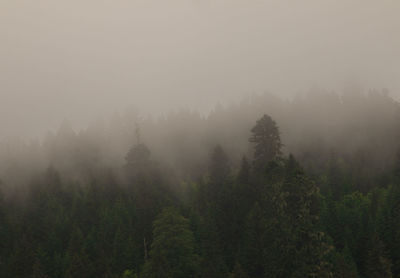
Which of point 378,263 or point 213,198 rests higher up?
point 213,198

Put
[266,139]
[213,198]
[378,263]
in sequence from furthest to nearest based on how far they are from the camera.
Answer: [213,198]
[266,139]
[378,263]

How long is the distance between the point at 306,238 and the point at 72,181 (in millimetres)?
65859

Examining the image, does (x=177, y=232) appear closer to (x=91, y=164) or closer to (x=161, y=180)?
(x=161, y=180)

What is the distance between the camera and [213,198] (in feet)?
213

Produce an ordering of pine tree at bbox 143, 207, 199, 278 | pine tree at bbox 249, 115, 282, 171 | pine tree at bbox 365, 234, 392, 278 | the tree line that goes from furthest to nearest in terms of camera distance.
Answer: pine tree at bbox 249, 115, 282, 171, pine tree at bbox 143, 207, 199, 278, pine tree at bbox 365, 234, 392, 278, the tree line

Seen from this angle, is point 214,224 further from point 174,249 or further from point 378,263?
point 378,263

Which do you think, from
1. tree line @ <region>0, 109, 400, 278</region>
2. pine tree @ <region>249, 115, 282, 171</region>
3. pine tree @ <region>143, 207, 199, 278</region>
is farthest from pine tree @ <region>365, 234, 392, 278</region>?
pine tree @ <region>143, 207, 199, 278</region>

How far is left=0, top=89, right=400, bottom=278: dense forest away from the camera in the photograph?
141 feet

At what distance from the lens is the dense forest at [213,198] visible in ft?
141

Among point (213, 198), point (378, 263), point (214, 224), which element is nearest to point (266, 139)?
point (214, 224)

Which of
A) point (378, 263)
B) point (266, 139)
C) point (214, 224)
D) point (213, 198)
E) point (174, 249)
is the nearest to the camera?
point (378, 263)

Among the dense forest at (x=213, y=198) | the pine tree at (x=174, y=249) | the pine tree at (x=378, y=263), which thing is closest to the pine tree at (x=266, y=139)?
the dense forest at (x=213, y=198)

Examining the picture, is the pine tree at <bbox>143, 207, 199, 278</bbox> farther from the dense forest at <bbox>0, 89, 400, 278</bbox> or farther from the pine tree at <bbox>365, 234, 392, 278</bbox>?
the pine tree at <bbox>365, 234, 392, 278</bbox>

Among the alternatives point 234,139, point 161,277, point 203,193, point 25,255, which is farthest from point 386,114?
point 25,255
